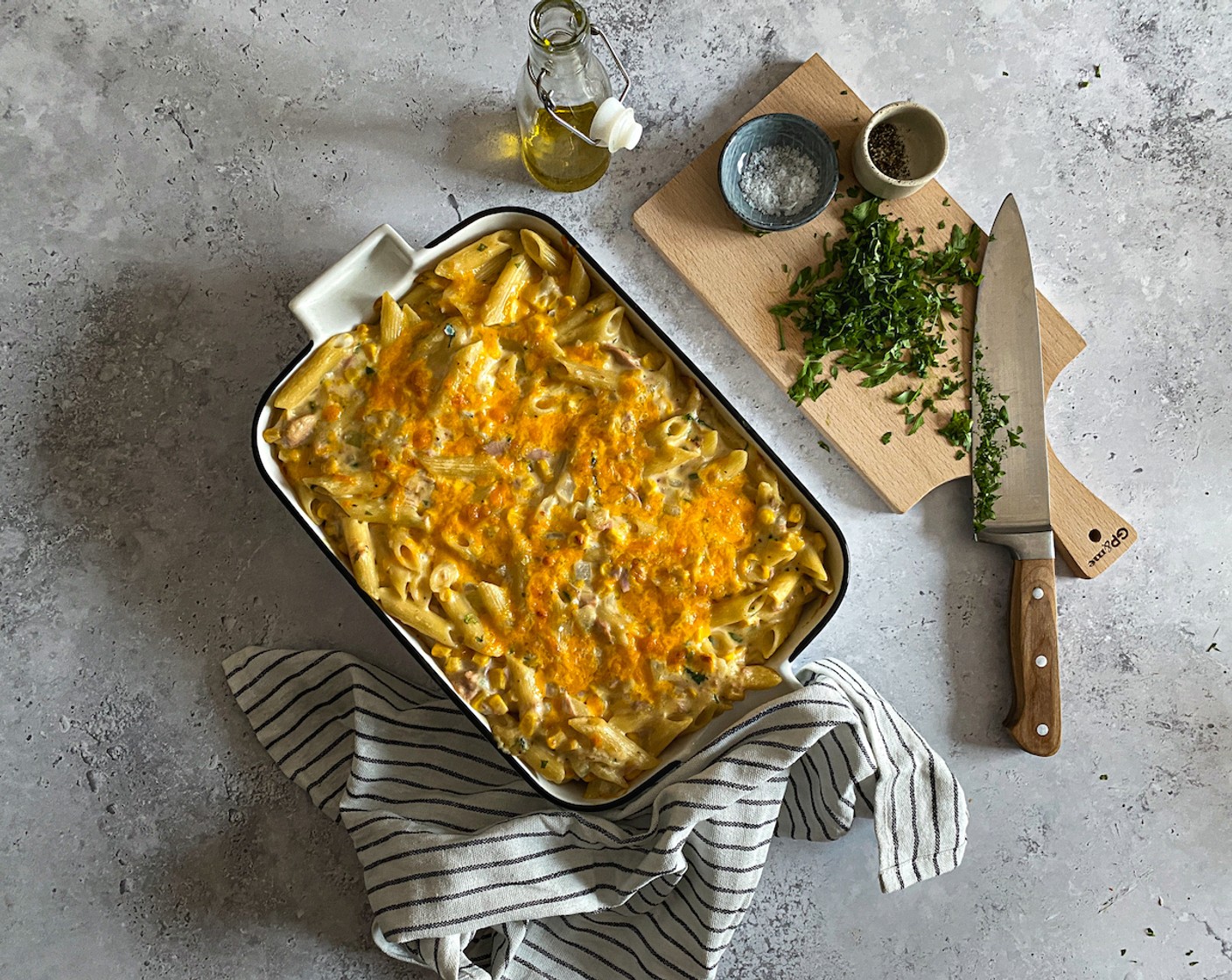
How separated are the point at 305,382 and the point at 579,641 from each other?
3.33 feet

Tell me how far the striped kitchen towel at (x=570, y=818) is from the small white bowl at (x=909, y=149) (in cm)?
147

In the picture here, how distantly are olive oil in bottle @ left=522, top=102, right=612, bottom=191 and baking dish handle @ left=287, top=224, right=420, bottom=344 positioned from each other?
56 cm

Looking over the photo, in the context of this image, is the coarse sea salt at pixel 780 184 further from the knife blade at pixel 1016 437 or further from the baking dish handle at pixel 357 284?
the baking dish handle at pixel 357 284

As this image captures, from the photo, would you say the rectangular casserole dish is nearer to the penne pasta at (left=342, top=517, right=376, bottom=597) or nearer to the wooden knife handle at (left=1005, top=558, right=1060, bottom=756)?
the penne pasta at (left=342, top=517, right=376, bottom=597)

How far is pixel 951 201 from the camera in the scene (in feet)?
9.37

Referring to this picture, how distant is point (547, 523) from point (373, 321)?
76 cm

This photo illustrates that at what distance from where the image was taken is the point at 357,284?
8.16 ft

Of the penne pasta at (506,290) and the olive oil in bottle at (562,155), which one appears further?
the olive oil in bottle at (562,155)

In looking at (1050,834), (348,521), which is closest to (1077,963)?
(1050,834)

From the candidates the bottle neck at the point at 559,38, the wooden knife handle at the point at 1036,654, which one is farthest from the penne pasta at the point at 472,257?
the wooden knife handle at the point at 1036,654

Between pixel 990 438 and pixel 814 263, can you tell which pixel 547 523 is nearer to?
pixel 814 263

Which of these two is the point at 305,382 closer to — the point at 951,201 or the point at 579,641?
the point at 579,641

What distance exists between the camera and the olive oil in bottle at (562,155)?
8.61 feet

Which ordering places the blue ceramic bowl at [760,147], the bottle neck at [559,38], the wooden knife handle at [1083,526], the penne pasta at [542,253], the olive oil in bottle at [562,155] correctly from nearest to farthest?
the bottle neck at [559,38]
the penne pasta at [542,253]
the olive oil in bottle at [562,155]
the blue ceramic bowl at [760,147]
the wooden knife handle at [1083,526]
